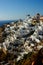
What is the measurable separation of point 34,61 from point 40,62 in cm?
109

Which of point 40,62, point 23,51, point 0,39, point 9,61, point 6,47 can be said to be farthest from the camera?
point 0,39

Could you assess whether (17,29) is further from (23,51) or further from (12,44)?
(23,51)

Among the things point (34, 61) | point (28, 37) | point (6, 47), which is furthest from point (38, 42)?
point (34, 61)

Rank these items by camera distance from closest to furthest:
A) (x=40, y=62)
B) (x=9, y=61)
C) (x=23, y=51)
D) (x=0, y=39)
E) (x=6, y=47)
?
(x=40, y=62) < (x=9, y=61) < (x=23, y=51) < (x=6, y=47) < (x=0, y=39)

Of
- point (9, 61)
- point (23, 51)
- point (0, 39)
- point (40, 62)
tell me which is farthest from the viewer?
point (0, 39)

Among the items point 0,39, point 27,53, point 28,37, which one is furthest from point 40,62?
point 0,39

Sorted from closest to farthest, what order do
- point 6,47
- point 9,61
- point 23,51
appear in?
point 9,61 → point 23,51 → point 6,47

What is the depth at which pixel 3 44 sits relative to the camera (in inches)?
1608

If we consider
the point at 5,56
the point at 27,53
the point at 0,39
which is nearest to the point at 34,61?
the point at 27,53

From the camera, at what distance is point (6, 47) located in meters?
40.0

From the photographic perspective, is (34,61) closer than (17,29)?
Yes

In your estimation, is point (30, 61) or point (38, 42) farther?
point (38, 42)

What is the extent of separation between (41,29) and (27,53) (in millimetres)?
7824

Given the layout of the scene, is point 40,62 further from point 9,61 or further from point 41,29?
point 41,29
